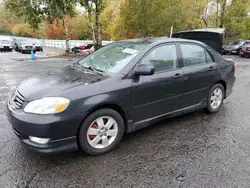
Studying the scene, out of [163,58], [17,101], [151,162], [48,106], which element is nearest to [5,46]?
[17,101]

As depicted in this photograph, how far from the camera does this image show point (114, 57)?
3396 mm

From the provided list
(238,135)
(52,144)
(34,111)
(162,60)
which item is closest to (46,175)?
(52,144)

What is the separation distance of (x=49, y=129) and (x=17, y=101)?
0.71m

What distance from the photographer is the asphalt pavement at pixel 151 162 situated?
92.9 inches

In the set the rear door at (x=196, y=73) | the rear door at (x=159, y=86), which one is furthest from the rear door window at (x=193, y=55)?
the rear door at (x=159, y=86)

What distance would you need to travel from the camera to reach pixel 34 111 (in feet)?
8.04

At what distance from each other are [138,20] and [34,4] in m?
8.70

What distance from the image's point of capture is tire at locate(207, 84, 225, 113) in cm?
419

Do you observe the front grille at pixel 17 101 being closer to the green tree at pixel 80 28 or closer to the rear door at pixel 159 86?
the rear door at pixel 159 86

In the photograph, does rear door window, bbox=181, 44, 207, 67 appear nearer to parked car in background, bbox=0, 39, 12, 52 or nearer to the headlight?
the headlight

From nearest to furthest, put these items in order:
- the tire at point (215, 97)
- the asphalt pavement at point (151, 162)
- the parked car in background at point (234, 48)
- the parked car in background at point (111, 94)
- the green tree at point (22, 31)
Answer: the asphalt pavement at point (151, 162) → the parked car in background at point (111, 94) → the tire at point (215, 97) → the parked car in background at point (234, 48) → the green tree at point (22, 31)

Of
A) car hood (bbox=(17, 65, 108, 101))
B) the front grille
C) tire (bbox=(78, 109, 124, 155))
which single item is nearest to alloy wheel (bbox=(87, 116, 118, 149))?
tire (bbox=(78, 109, 124, 155))

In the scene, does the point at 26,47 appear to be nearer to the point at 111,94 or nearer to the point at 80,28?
the point at 80,28

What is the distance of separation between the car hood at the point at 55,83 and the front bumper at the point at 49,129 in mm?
282
